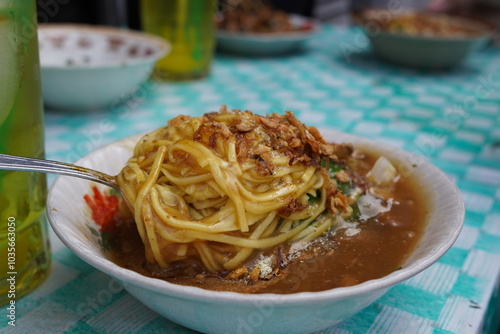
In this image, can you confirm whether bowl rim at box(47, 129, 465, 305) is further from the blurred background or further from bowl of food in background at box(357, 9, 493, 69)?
the blurred background

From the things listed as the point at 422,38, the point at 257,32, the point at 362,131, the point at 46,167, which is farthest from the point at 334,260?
the point at 257,32

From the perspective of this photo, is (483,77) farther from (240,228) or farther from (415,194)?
(240,228)

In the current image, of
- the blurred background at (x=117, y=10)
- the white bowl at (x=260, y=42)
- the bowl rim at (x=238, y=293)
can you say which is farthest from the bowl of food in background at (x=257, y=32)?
the bowl rim at (x=238, y=293)

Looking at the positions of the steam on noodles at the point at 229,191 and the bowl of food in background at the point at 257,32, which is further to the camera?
the bowl of food in background at the point at 257,32

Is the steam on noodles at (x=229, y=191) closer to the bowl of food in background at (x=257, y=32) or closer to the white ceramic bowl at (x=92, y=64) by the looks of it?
the white ceramic bowl at (x=92, y=64)

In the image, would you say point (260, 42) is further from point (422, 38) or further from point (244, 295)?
point (244, 295)

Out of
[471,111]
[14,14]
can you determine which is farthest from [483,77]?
[14,14]
